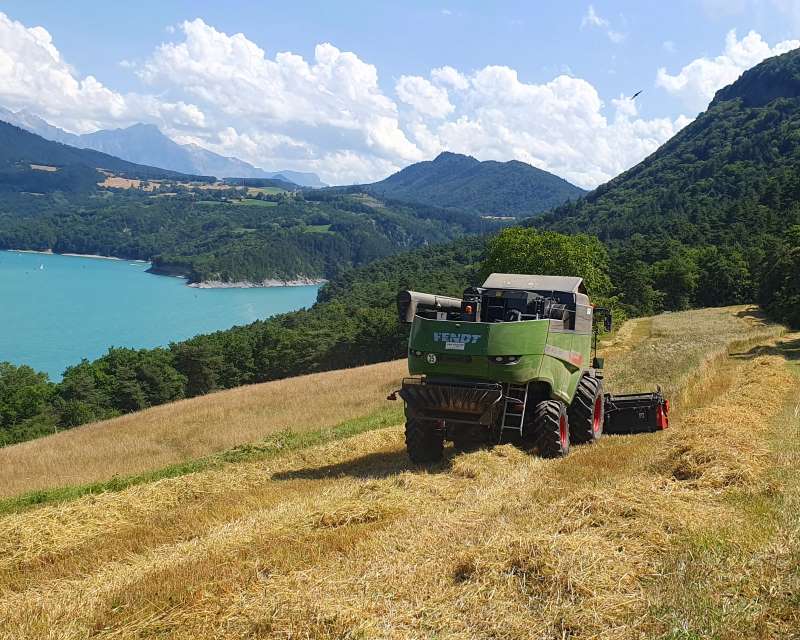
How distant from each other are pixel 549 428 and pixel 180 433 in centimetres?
1579

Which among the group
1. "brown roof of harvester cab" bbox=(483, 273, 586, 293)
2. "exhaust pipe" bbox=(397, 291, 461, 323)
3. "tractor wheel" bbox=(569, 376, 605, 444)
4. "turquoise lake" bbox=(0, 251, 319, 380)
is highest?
"brown roof of harvester cab" bbox=(483, 273, 586, 293)

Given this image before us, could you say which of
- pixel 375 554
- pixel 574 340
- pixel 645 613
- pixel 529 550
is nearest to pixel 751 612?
pixel 645 613

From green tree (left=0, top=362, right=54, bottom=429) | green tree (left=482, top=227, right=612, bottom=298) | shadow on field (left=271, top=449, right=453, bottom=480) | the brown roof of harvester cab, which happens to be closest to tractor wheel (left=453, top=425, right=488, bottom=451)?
shadow on field (left=271, top=449, right=453, bottom=480)

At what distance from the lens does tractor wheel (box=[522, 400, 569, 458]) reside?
11.1 metres

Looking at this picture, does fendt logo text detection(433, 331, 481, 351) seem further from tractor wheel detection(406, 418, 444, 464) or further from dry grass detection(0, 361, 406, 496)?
dry grass detection(0, 361, 406, 496)

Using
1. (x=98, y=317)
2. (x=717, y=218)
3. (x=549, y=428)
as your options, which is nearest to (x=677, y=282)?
(x=717, y=218)

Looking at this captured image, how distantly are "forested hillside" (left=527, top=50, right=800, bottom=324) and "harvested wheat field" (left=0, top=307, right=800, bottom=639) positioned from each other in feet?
107

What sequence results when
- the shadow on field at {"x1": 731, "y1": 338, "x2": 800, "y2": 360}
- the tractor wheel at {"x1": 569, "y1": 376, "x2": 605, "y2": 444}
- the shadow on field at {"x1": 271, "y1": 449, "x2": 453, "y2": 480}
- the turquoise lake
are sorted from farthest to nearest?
the turquoise lake < the shadow on field at {"x1": 731, "y1": 338, "x2": 800, "y2": 360} < the tractor wheel at {"x1": 569, "y1": 376, "x2": 605, "y2": 444} < the shadow on field at {"x1": 271, "y1": 449, "x2": 453, "y2": 480}

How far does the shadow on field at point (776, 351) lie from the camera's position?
26.1m

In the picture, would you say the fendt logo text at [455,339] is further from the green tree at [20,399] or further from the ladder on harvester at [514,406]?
the green tree at [20,399]

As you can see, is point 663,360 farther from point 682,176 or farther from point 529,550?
point 682,176

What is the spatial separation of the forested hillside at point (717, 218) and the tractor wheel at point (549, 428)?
31.2 meters

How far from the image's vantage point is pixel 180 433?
22.6 meters

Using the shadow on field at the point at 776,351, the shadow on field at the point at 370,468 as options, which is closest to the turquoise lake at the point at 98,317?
the shadow on field at the point at 776,351
